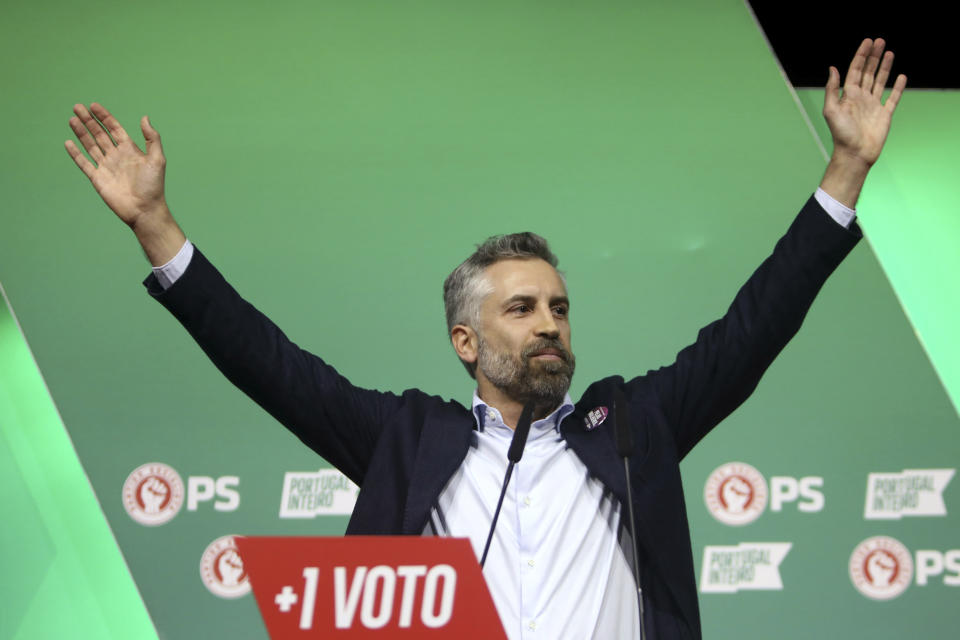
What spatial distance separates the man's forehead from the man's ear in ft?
0.37

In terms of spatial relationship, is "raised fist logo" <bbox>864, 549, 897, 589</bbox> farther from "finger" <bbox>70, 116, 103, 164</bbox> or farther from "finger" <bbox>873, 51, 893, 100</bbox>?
"finger" <bbox>70, 116, 103, 164</bbox>

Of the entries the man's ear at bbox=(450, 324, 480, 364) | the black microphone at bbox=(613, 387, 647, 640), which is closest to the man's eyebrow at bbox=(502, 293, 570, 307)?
the man's ear at bbox=(450, 324, 480, 364)

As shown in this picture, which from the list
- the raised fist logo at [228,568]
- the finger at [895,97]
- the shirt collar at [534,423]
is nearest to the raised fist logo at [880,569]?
the shirt collar at [534,423]

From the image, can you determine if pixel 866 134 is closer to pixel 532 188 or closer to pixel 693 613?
pixel 693 613

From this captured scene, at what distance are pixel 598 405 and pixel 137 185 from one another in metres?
0.86

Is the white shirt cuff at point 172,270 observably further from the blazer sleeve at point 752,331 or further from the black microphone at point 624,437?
the blazer sleeve at point 752,331

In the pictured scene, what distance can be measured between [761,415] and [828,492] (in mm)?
304

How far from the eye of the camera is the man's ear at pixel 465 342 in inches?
78.2

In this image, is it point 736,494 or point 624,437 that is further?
point 736,494

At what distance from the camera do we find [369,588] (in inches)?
41.4

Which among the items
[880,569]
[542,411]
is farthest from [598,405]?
[880,569]

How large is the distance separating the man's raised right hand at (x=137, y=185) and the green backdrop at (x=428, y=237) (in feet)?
4.55

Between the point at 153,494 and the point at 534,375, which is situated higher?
the point at 153,494

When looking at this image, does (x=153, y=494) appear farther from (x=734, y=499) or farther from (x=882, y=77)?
(x=882, y=77)
